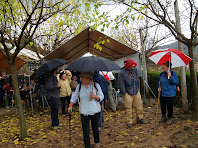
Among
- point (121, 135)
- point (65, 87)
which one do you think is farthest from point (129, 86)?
point (65, 87)

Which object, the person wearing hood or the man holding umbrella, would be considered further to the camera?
the man holding umbrella

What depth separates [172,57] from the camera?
4867 millimetres

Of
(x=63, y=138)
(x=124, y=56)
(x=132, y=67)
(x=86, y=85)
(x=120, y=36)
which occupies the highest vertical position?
(x=120, y=36)

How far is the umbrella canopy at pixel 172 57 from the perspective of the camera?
15.3ft

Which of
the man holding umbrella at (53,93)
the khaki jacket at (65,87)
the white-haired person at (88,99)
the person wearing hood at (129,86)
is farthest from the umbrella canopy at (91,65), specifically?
the khaki jacket at (65,87)

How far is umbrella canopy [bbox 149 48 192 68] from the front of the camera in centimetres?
465

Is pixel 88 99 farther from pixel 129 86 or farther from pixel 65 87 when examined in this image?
pixel 65 87

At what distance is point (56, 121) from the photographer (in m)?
5.28

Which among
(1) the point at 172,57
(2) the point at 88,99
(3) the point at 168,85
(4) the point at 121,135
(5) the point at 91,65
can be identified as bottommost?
(4) the point at 121,135

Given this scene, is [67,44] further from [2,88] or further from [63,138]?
[2,88]

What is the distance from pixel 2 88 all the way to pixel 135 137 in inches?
328

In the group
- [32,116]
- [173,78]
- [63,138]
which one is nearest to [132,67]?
[173,78]

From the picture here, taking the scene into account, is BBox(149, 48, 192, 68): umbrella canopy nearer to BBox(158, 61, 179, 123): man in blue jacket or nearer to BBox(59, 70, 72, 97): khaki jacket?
BBox(158, 61, 179, 123): man in blue jacket

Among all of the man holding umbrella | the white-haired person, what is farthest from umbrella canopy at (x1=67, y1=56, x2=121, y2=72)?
the man holding umbrella
